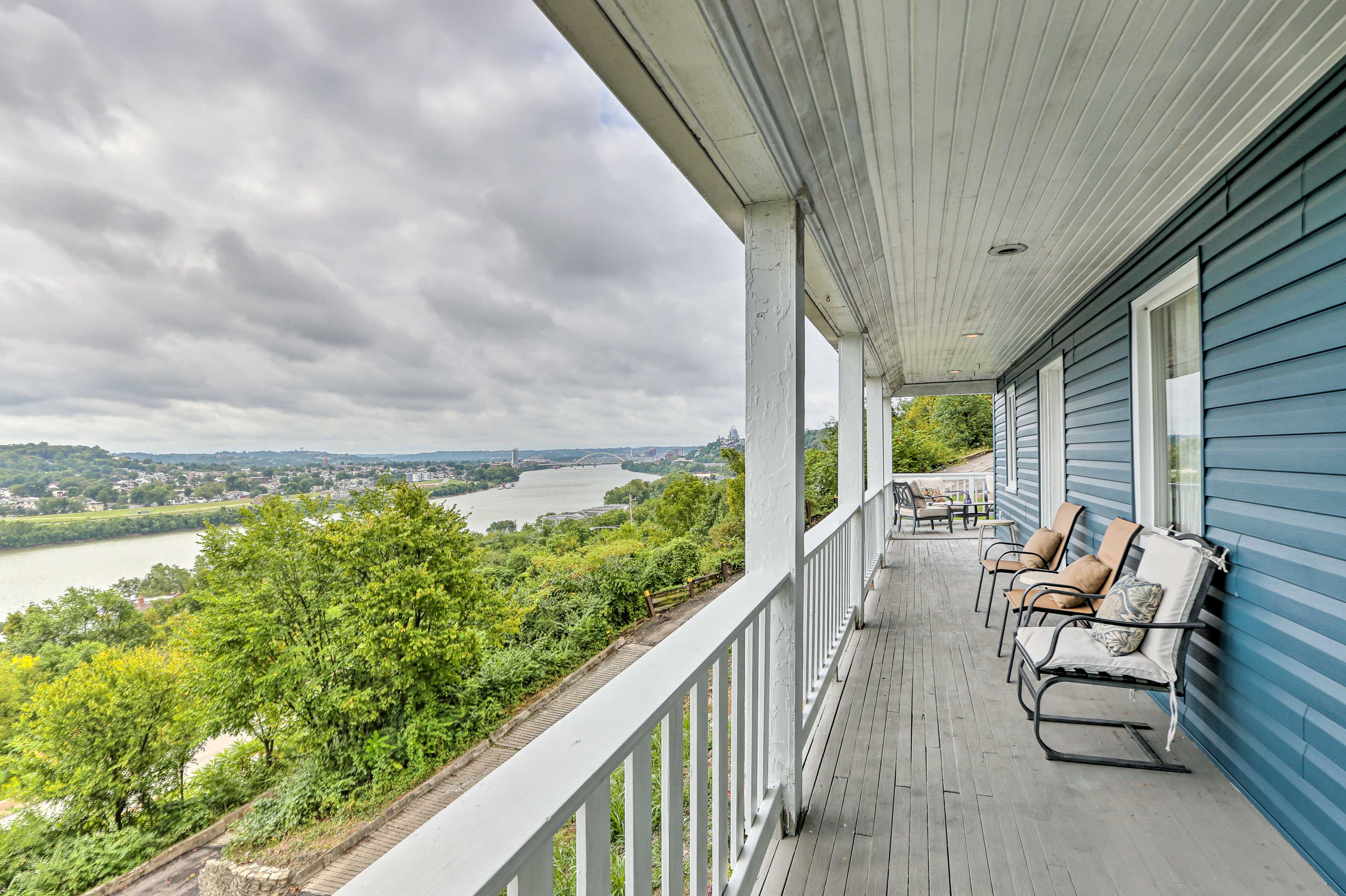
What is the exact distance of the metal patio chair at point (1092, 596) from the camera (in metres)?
3.25

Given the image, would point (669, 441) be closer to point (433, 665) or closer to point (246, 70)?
point (433, 665)

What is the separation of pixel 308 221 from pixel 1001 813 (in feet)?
15.6

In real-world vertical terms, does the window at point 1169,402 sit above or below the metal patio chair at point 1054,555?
above

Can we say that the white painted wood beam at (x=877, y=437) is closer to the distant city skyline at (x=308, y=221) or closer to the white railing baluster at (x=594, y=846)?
the distant city skyline at (x=308, y=221)

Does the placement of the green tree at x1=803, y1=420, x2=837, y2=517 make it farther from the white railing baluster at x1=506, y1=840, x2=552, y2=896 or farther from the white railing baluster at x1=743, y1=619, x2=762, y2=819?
the white railing baluster at x1=506, y1=840, x2=552, y2=896

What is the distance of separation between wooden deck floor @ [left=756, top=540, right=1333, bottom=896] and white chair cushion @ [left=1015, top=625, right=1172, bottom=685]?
0.36 m

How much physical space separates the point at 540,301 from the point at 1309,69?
221 inches

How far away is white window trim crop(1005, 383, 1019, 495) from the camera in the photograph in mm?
7504

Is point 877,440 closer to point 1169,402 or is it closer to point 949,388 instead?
point 949,388

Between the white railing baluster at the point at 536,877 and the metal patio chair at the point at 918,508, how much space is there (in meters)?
9.39

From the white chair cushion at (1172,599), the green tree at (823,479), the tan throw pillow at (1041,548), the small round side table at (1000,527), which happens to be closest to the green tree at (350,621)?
the white chair cushion at (1172,599)

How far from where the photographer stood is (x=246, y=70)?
92.5 inches

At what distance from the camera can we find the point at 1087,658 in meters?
2.50

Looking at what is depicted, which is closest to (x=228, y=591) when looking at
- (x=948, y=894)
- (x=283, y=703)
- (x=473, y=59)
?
(x=283, y=703)
